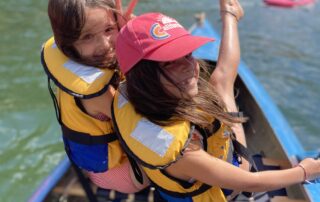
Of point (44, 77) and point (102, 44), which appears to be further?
point (44, 77)

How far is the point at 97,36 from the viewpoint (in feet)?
5.26

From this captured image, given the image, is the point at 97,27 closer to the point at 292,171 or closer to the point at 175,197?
the point at 175,197

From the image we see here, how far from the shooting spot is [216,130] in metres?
1.67

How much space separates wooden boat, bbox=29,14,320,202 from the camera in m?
2.19

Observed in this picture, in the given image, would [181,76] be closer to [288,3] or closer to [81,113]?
[81,113]

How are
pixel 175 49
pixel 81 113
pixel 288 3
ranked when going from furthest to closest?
pixel 288 3, pixel 81 113, pixel 175 49

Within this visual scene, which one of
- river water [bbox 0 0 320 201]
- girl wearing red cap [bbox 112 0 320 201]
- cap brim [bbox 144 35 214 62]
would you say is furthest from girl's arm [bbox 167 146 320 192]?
river water [bbox 0 0 320 201]

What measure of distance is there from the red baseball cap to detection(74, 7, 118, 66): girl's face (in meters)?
0.23

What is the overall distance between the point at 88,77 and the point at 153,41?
428mm

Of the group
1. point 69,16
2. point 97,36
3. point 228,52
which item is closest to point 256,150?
point 228,52

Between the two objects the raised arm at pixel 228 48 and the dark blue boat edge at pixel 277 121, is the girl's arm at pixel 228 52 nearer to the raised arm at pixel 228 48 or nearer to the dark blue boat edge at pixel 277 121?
the raised arm at pixel 228 48

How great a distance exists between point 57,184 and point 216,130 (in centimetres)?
136

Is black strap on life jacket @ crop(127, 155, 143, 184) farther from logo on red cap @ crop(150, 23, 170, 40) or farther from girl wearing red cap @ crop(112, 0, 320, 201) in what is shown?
logo on red cap @ crop(150, 23, 170, 40)

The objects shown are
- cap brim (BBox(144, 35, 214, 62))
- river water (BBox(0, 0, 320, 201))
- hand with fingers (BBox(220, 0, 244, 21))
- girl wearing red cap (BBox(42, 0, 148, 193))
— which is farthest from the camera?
river water (BBox(0, 0, 320, 201))
